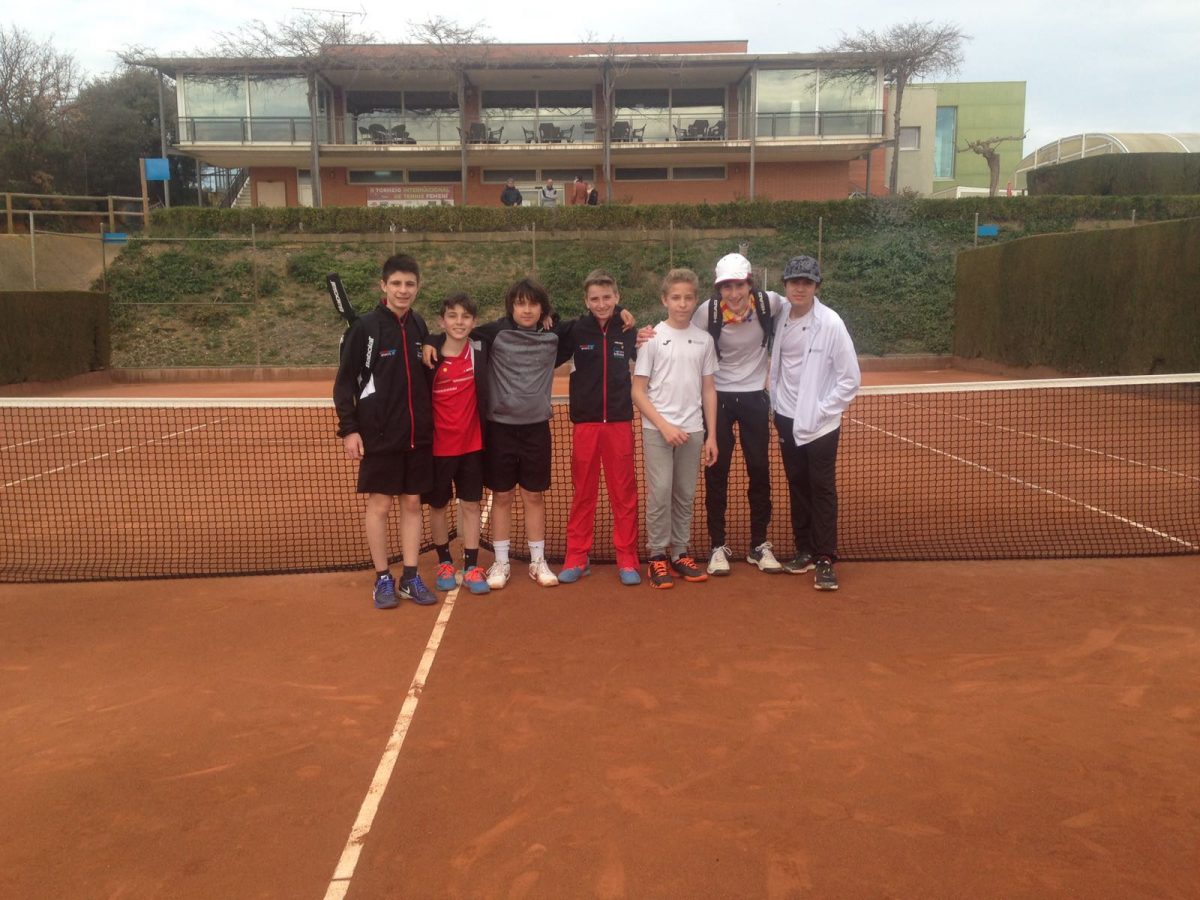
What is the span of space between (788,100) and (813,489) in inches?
1233

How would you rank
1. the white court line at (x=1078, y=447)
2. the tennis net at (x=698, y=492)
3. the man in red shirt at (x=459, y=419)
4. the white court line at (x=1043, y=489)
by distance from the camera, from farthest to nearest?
the white court line at (x=1078, y=447), the white court line at (x=1043, y=489), the tennis net at (x=698, y=492), the man in red shirt at (x=459, y=419)

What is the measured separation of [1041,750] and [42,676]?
4266 mm

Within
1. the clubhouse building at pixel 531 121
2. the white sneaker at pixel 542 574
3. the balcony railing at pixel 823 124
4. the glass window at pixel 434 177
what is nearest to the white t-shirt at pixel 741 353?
the white sneaker at pixel 542 574

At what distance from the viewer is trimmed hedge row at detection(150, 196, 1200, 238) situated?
91.8 ft

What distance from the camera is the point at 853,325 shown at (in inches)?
977

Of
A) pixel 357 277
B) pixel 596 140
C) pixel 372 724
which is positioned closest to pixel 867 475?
pixel 372 724

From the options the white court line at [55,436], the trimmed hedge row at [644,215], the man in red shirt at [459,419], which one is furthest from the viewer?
the trimmed hedge row at [644,215]

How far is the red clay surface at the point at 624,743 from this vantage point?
9.48 ft

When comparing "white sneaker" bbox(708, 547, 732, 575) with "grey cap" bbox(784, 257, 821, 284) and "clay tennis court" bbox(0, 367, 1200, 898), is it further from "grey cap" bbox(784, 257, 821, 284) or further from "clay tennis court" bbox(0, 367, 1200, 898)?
"grey cap" bbox(784, 257, 821, 284)

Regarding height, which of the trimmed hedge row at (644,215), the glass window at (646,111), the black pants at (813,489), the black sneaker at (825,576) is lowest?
the black sneaker at (825,576)

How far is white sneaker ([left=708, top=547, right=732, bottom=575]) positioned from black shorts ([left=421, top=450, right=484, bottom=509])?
145 centimetres

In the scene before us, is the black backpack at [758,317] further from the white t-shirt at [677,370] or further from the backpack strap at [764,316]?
the white t-shirt at [677,370]

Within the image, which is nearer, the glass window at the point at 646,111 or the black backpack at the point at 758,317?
the black backpack at the point at 758,317

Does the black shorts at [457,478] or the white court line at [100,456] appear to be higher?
the black shorts at [457,478]
